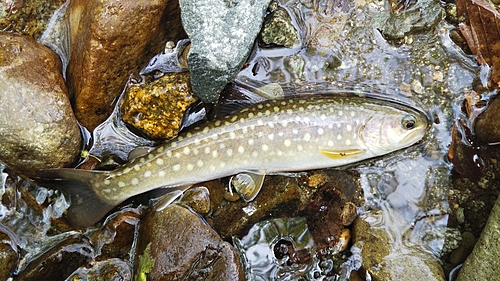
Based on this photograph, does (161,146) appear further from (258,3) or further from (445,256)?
(445,256)

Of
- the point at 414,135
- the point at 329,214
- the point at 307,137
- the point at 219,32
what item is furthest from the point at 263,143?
the point at 414,135

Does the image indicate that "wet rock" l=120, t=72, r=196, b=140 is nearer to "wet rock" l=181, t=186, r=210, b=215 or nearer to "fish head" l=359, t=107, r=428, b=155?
"wet rock" l=181, t=186, r=210, b=215

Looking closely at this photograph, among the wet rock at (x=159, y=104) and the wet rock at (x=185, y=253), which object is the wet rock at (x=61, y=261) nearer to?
the wet rock at (x=185, y=253)

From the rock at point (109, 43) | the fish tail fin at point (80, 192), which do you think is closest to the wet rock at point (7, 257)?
the fish tail fin at point (80, 192)

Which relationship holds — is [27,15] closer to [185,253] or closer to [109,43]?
[109,43]

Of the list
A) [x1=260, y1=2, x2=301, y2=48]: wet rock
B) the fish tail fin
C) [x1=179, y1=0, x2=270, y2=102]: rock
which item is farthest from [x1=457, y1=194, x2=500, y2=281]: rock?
the fish tail fin

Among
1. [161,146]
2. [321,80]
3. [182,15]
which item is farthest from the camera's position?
[321,80]

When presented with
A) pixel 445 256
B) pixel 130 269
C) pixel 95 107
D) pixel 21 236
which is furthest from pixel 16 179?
pixel 445 256
